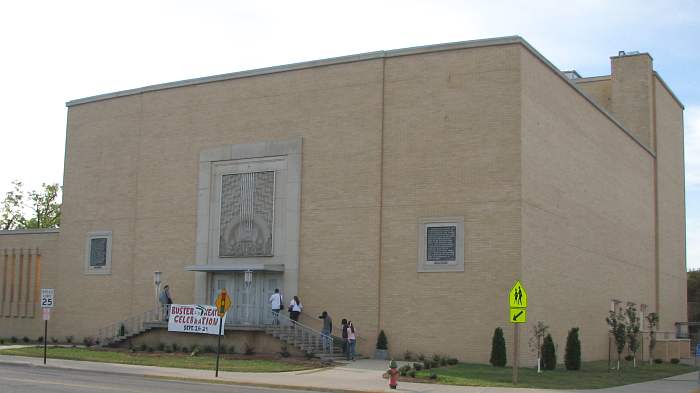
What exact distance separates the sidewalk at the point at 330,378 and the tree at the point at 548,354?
154 inches

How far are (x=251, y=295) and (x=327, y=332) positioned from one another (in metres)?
5.74

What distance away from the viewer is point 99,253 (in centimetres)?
4644

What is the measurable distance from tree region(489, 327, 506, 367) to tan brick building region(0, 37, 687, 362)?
0.67 metres

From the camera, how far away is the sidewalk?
2528cm

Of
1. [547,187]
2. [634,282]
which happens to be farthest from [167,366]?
[634,282]

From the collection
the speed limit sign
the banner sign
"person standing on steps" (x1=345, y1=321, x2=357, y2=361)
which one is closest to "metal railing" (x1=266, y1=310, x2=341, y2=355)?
"person standing on steps" (x1=345, y1=321, x2=357, y2=361)

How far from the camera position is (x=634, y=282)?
51.3 meters

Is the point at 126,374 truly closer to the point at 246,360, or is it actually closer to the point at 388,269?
the point at 246,360

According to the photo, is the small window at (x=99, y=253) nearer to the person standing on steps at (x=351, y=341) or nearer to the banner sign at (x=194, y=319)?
the banner sign at (x=194, y=319)

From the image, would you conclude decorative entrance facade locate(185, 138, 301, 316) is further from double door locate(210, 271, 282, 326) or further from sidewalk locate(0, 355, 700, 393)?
sidewalk locate(0, 355, 700, 393)

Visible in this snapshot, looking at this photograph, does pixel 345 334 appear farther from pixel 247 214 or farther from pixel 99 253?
pixel 99 253

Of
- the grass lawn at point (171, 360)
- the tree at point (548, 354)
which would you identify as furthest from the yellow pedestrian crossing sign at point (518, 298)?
the grass lawn at point (171, 360)

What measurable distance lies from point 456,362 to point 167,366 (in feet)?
35.9

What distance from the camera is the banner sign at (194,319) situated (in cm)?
3797
